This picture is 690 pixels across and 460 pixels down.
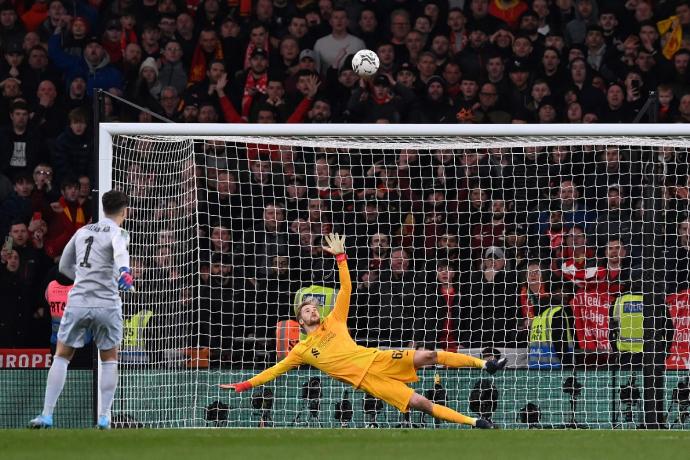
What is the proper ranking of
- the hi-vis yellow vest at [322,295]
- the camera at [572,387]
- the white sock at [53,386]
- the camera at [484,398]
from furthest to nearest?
the hi-vis yellow vest at [322,295], the camera at [484,398], the camera at [572,387], the white sock at [53,386]

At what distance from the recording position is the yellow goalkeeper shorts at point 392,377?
37.2 feet

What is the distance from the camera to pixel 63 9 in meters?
16.5

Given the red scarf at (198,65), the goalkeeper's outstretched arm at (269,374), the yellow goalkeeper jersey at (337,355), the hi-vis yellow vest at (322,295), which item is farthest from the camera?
the red scarf at (198,65)

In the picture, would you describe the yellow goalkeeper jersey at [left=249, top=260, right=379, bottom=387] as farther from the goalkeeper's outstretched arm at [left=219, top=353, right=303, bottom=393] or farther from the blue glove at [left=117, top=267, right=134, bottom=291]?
the blue glove at [left=117, top=267, right=134, bottom=291]

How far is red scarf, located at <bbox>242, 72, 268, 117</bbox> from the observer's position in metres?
15.3

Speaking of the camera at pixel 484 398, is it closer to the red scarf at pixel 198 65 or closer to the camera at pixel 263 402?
the camera at pixel 263 402

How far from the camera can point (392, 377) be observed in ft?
37.4

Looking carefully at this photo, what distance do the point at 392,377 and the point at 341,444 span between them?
2503mm

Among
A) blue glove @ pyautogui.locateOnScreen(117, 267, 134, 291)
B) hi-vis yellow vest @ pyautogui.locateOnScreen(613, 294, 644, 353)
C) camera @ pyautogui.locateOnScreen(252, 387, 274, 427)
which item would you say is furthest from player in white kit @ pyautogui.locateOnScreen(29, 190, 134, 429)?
hi-vis yellow vest @ pyautogui.locateOnScreen(613, 294, 644, 353)

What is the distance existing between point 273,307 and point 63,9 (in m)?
5.34

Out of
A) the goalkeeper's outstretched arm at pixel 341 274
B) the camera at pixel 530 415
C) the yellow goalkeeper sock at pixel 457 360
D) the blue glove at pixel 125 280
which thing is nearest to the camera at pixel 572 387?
the camera at pixel 530 415

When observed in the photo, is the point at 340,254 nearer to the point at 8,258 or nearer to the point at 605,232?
the point at 605,232

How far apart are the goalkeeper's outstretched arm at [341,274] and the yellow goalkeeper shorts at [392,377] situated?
19.3 inches

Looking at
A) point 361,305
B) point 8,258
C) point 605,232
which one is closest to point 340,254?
point 361,305
